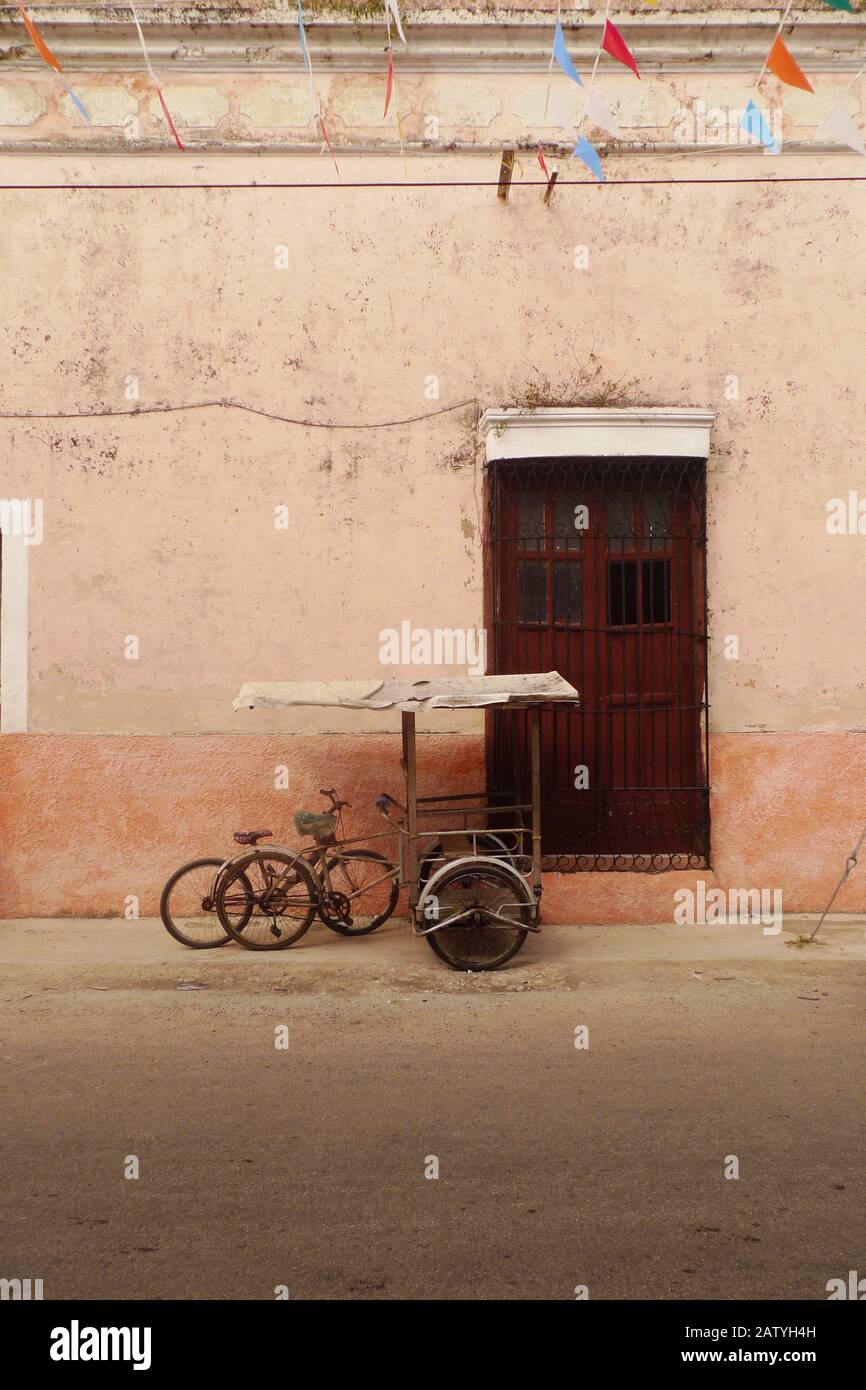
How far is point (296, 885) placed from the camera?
7816mm

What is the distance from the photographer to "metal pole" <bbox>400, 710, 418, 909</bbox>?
739cm

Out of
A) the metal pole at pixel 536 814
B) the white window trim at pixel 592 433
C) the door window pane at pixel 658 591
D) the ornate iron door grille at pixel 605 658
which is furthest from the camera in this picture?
the door window pane at pixel 658 591

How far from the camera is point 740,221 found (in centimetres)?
891

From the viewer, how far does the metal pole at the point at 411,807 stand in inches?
291

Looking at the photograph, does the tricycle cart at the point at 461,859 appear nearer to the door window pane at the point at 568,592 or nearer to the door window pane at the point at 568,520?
the door window pane at the point at 568,592

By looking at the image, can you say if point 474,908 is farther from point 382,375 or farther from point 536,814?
point 382,375

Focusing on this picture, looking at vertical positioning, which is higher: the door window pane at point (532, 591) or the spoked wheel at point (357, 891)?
the door window pane at point (532, 591)

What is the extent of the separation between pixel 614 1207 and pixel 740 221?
7779 millimetres

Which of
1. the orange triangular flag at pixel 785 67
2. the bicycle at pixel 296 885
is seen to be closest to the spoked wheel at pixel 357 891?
the bicycle at pixel 296 885

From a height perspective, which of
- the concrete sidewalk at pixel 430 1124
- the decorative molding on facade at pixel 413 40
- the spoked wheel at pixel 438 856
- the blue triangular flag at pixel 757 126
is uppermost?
the decorative molding on facade at pixel 413 40

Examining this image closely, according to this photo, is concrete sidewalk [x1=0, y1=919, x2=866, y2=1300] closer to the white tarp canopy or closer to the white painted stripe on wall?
the white tarp canopy

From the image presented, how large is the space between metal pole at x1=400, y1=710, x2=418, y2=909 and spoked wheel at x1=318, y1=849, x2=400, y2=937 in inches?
11.4

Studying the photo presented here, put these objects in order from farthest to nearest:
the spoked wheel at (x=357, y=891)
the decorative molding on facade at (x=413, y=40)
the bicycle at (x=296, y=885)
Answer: the decorative molding on facade at (x=413, y=40)
the spoked wheel at (x=357, y=891)
the bicycle at (x=296, y=885)

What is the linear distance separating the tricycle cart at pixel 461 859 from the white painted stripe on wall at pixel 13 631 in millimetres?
2469
